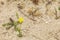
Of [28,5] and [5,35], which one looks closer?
[5,35]

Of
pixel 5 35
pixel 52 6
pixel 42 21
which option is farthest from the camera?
pixel 52 6

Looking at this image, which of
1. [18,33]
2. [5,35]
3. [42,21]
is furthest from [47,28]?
[5,35]

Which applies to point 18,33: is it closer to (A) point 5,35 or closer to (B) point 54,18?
(A) point 5,35

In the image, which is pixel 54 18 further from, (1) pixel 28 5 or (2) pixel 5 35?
(2) pixel 5 35

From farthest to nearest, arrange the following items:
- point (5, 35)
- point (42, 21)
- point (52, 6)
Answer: point (52, 6) → point (42, 21) → point (5, 35)

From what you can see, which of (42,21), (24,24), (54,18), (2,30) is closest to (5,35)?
(2,30)

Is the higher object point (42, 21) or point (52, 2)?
point (52, 2)
